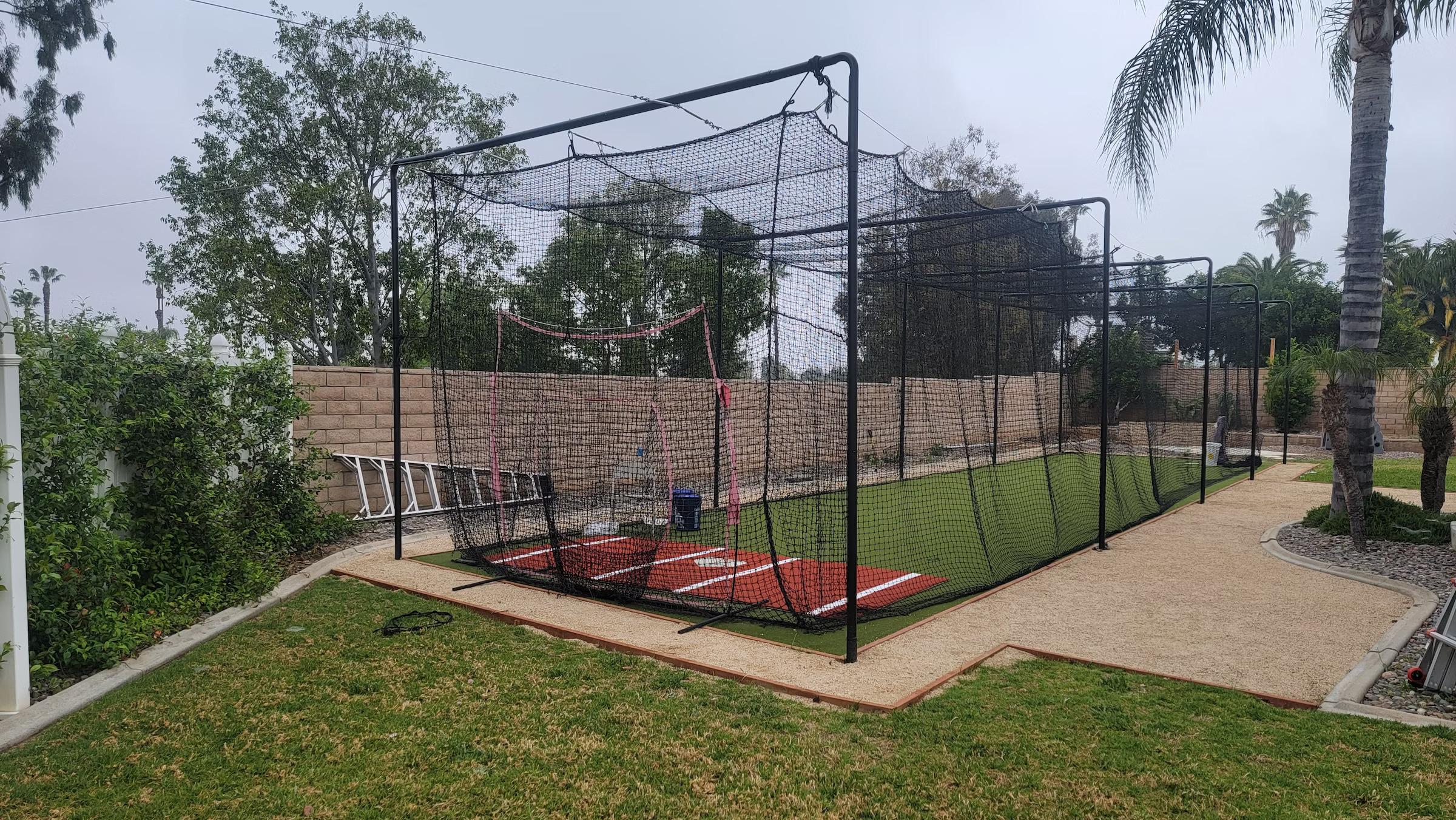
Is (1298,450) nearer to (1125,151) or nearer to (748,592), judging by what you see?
(1125,151)

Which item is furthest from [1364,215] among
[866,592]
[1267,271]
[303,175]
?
[1267,271]

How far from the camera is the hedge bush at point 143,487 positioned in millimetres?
3746

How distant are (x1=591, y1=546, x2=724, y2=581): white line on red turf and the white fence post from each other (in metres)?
2.92

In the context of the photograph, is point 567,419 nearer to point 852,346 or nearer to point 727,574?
point 727,574

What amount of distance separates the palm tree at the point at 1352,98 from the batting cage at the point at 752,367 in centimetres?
122

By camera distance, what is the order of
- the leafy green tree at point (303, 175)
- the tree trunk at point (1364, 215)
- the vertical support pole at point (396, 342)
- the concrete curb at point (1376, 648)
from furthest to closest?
1. the leafy green tree at point (303, 175)
2. the tree trunk at point (1364, 215)
3. the vertical support pole at point (396, 342)
4. the concrete curb at point (1376, 648)

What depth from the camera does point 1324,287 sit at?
27.2 meters

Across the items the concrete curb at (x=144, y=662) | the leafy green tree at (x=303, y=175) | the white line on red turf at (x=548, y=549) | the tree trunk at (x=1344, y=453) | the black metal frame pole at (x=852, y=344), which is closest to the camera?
the concrete curb at (x=144, y=662)

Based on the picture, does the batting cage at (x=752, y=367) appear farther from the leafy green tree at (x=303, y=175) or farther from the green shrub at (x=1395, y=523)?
→ the leafy green tree at (x=303, y=175)

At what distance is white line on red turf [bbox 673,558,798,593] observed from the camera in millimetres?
5547

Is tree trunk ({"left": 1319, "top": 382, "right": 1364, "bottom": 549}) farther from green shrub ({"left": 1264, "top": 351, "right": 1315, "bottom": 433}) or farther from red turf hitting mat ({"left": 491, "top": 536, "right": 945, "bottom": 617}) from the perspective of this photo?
green shrub ({"left": 1264, "top": 351, "right": 1315, "bottom": 433})

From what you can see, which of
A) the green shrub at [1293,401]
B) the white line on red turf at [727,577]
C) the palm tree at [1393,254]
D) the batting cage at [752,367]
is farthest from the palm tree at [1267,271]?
the white line on red turf at [727,577]

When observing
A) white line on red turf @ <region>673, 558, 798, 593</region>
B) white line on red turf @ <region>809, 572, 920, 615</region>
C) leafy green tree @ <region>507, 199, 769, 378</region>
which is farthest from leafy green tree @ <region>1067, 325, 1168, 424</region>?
white line on red turf @ <region>673, 558, 798, 593</region>

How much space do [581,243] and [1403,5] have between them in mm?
7537
